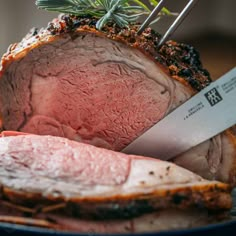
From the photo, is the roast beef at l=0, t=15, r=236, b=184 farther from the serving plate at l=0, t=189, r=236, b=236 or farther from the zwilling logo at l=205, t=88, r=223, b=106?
the serving plate at l=0, t=189, r=236, b=236

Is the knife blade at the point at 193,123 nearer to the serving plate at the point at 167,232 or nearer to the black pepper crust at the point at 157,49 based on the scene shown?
the black pepper crust at the point at 157,49

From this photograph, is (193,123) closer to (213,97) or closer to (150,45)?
(213,97)

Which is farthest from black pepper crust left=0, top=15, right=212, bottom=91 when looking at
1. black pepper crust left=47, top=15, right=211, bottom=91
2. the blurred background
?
the blurred background

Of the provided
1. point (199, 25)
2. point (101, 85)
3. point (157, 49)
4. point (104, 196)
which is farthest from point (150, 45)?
point (199, 25)

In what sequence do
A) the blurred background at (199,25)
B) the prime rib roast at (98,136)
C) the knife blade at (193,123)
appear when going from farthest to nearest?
the blurred background at (199,25), the knife blade at (193,123), the prime rib roast at (98,136)

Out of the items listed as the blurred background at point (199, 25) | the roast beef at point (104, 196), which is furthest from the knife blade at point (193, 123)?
the blurred background at point (199, 25)

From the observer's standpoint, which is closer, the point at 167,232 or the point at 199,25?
the point at 167,232
